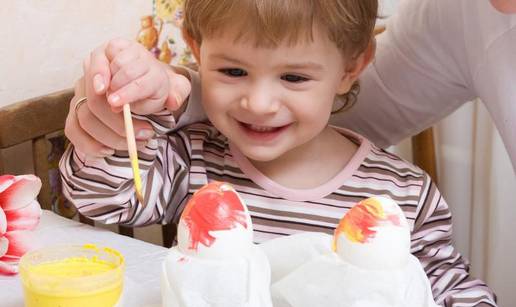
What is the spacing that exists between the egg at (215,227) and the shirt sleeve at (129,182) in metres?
0.31

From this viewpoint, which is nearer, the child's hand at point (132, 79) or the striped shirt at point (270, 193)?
the child's hand at point (132, 79)

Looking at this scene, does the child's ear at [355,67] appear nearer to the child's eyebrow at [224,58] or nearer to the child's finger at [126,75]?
the child's eyebrow at [224,58]

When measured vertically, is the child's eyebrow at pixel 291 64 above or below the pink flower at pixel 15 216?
above

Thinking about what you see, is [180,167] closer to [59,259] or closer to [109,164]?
[109,164]

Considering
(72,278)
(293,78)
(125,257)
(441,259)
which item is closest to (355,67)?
(293,78)

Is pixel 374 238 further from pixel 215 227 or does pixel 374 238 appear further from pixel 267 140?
pixel 267 140

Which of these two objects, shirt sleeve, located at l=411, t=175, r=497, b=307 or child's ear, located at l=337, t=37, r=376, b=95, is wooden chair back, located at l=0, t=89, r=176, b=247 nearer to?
child's ear, located at l=337, t=37, r=376, b=95

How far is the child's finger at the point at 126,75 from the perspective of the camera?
30.3 inches

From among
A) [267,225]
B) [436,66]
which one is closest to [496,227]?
[436,66]

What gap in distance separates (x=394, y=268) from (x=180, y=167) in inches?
18.4

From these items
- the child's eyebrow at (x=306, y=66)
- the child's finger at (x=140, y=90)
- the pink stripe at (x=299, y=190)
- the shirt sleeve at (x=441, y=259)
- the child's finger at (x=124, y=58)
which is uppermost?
the child's finger at (x=124, y=58)

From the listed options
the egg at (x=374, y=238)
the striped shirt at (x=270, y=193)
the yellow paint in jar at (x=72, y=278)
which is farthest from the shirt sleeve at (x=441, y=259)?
the yellow paint in jar at (x=72, y=278)

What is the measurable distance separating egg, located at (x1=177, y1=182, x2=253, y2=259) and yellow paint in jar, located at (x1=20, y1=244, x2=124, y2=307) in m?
0.09

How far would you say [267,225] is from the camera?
3.21 feet
